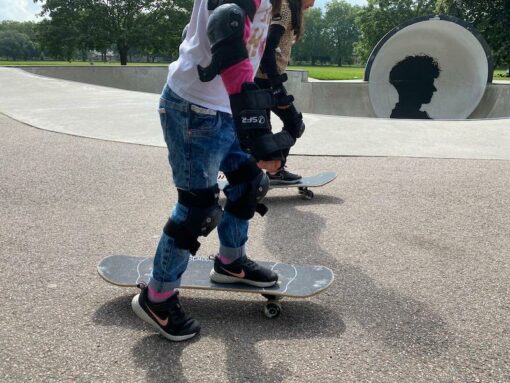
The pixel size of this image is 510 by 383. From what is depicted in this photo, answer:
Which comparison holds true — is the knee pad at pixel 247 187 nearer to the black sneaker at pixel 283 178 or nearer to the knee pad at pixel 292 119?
the knee pad at pixel 292 119

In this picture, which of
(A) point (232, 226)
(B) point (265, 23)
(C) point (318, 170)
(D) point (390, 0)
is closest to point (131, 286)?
(A) point (232, 226)

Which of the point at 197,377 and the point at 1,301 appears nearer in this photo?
the point at 197,377

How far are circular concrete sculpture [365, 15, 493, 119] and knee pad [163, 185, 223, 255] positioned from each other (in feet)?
54.0

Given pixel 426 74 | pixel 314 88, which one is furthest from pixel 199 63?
pixel 314 88

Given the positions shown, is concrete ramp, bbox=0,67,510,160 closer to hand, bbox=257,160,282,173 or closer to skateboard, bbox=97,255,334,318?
skateboard, bbox=97,255,334,318

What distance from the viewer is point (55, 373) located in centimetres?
211

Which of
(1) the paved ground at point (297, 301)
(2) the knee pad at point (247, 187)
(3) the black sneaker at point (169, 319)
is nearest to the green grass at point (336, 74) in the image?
(1) the paved ground at point (297, 301)

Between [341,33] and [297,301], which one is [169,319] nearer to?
[297,301]

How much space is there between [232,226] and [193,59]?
993 millimetres

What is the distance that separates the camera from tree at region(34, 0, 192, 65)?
120ft

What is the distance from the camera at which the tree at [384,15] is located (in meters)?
55.2

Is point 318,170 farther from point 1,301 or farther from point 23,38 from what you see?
point 23,38

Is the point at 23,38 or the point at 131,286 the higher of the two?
the point at 23,38

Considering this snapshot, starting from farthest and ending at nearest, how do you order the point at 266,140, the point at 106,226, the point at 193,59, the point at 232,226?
the point at 106,226, the point at 232,226, the point at 193,59, the point at 266,140
